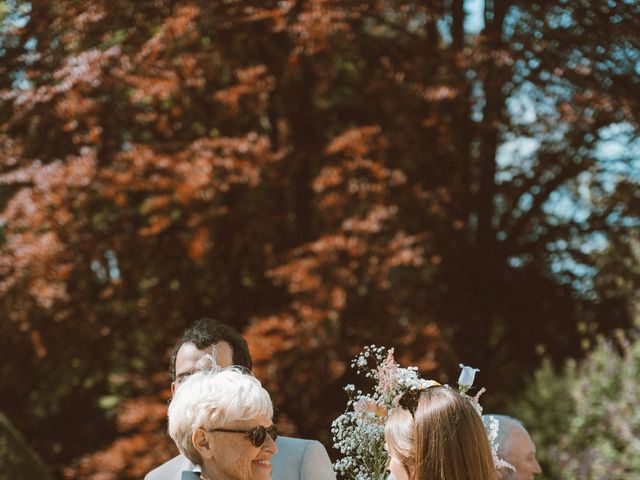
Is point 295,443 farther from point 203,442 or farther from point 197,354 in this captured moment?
point 203,442

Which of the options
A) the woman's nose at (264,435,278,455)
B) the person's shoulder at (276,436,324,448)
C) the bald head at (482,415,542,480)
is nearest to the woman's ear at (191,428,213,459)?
the woman's nose at (264,435,278,455)

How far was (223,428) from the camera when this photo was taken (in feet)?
7.79

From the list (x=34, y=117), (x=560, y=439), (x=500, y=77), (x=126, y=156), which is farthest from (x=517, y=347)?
(x=34, y=117)

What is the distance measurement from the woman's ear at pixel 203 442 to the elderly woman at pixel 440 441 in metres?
0.50

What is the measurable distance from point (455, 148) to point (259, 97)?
5.45ft

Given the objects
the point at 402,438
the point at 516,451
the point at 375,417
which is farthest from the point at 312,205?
the point at 402,438

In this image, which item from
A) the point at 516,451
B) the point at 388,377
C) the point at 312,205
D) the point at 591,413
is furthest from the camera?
the point at 591,413

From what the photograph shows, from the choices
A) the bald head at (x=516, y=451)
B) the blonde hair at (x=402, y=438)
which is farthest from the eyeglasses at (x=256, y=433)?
the bald head at (x=516, y=451)

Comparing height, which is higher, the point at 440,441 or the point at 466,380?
the point at 440,441

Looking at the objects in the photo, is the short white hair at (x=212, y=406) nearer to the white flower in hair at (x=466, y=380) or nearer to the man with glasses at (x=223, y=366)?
the man with glasses at (x=223, y=366)

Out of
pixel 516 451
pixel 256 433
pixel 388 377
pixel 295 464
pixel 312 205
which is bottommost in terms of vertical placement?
pixel 312 205

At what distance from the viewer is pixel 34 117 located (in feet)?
20.4

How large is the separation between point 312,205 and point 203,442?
4.44m

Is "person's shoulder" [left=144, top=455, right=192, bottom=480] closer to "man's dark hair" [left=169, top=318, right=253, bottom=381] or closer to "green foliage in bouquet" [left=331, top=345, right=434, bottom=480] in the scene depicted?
"man's dark hair" [left=169, top=318, right=253, bottom=381]
